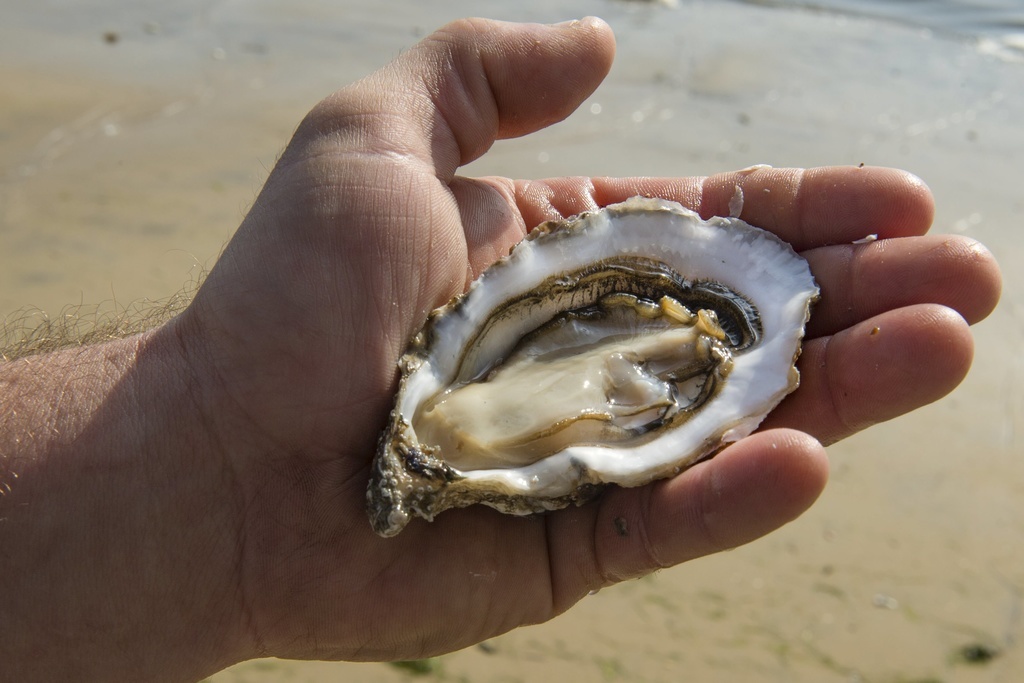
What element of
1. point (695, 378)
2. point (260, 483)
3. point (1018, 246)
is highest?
point (695, 378)

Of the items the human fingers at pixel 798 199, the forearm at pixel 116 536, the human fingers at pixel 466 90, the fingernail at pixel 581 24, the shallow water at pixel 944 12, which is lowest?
the shallow water at pixel 944 12

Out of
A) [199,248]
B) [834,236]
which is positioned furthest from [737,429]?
[199,248]

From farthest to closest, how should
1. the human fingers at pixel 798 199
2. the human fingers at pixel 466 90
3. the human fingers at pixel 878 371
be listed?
the human fingers at pixel 798 199 < the human fingers at pixel 466 90 < the human fingers at pixel 878 371

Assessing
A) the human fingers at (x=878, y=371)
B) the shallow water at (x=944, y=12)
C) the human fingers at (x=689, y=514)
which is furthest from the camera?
the shallow water at (x=944, y=12)

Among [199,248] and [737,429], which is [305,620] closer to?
[737,429]

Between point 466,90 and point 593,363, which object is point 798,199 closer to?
point 593,363

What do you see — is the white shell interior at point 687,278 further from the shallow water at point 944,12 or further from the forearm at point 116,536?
the shallow water at point 944,12

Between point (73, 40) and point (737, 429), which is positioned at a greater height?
point (737, 429)

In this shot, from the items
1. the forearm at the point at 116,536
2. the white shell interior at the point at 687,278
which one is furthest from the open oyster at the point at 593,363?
the forearm at the point at 116,536
